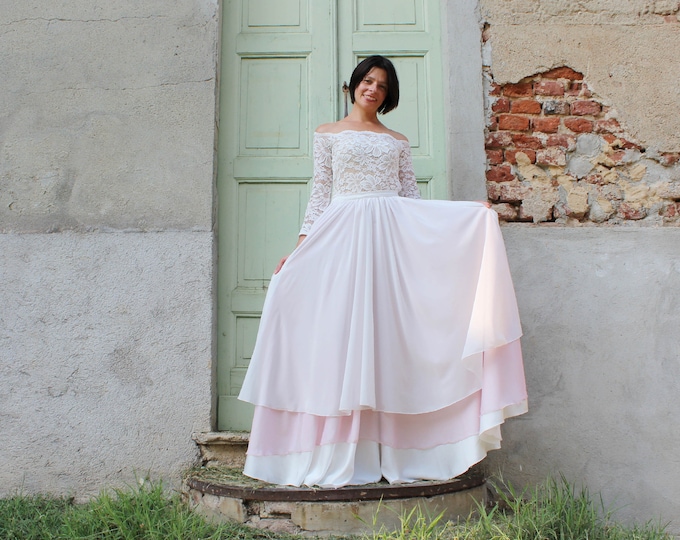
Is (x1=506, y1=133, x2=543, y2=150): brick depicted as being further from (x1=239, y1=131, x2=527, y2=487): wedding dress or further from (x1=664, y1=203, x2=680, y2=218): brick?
(x1=239, y1=131, x2=527, y2=487): wedding dress

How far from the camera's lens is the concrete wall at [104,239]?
3396 mm

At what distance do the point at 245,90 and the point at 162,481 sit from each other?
2221 millimetres

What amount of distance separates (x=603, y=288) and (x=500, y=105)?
116 centimetres

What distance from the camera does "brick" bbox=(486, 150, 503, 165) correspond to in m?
3.71

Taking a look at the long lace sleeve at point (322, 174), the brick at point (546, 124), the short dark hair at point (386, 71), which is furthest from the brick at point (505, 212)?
Answer: the long lace sleeve at point (322, 174)

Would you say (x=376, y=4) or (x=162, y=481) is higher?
(x=376, y=4)

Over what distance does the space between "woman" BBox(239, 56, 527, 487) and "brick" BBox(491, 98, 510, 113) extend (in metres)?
0.94

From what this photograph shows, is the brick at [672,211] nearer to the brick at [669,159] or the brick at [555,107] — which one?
the brick at [669,159]

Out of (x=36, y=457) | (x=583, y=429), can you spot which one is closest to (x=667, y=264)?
(x=583, y=429)

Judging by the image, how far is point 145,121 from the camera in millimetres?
3688

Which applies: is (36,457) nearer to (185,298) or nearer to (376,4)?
(185,298)

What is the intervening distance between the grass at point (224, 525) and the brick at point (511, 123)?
189 cm

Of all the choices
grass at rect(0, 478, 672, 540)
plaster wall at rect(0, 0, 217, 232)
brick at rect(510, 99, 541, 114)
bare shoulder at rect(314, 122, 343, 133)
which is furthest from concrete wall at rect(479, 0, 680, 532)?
plaster wall at rect(0, 0, 217, 232)

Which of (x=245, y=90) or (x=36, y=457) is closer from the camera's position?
(x=36, y=457)
